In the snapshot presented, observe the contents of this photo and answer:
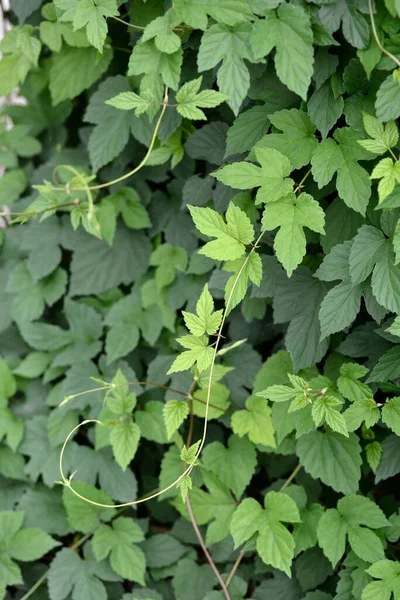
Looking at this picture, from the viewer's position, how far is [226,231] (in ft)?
4.85

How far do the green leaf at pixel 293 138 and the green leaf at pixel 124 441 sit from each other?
886 mm

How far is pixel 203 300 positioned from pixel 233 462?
71 centimetres

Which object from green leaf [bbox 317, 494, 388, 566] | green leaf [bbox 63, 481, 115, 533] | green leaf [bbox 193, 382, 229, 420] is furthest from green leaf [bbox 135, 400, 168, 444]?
green leaf [bbox 317, 494, 388, 566]

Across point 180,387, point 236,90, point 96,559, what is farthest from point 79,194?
point 96,559

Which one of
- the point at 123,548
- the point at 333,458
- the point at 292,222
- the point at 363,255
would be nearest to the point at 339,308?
the point at 363,255

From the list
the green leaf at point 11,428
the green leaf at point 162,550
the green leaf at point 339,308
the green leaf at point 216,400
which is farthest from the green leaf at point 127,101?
the green leaf at point 162,550

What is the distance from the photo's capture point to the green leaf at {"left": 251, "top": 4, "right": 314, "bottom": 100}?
1.35 metres

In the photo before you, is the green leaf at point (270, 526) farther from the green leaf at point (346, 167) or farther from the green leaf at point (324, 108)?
the green leaf at point (324, 108)

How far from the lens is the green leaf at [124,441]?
182 centimetres

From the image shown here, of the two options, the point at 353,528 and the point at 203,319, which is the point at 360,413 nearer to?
the point at 353,528

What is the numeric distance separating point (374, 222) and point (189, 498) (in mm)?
1028

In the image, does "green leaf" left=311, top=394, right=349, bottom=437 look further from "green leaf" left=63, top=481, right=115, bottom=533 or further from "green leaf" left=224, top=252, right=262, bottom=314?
"green leaf" left=63, top=481, right=115, bottom=533

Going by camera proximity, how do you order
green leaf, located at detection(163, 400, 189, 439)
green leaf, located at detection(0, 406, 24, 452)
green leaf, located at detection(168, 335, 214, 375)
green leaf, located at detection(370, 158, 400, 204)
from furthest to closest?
green leaf, located at detection(0, 406, 24, 452) → green leaf, located at detection(163, 400, 189, 439) → green leaf, located at detection(168, 335, 214, 375) → green leaf, located at detection(370, 158, 400, 204)

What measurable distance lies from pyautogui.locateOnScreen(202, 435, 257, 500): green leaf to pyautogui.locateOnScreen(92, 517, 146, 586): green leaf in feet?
1.04
